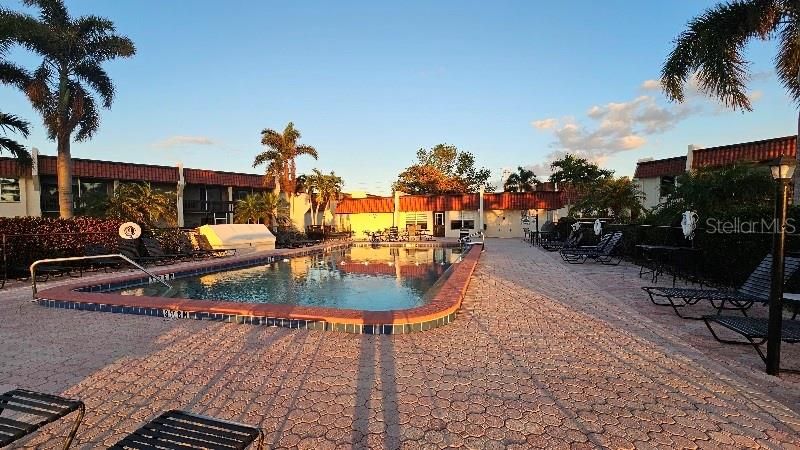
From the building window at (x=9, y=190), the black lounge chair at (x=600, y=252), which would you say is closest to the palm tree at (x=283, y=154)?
the building window at (x=9, y=190)

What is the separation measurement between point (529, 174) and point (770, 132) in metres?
31.7

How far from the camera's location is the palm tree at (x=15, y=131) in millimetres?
12164

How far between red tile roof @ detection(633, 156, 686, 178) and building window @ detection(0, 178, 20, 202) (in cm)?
3446

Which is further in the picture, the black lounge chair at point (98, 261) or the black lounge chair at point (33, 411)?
the black lounge chair at point (98, 261)

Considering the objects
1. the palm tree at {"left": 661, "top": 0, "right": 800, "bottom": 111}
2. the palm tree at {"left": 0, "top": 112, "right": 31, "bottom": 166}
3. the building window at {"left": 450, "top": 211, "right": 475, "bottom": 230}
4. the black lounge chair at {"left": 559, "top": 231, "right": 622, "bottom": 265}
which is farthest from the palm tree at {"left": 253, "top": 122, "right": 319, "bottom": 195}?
the palm tree at {"left": 661, "top": 0, "right": 800, "bottom": 111}

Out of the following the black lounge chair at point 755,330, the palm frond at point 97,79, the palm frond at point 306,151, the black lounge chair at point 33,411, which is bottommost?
the black lounge chair at point 755,330

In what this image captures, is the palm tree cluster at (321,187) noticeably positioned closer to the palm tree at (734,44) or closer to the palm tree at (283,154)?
the palm tree at (283,154)

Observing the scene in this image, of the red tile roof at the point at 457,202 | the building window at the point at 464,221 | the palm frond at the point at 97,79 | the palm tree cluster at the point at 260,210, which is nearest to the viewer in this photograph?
the palm frond at the point at 97,79

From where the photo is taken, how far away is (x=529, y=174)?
48812 millimetres

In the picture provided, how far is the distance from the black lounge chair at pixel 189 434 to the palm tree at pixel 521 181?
4899 centimetres

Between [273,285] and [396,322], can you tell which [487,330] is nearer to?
[396,322]

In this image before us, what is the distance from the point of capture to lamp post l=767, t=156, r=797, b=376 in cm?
355

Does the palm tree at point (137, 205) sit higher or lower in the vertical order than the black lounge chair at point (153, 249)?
higher

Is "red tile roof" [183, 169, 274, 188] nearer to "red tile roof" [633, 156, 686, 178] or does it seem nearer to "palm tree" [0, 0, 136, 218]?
"palm tree" [0, 0, 136, 218]
